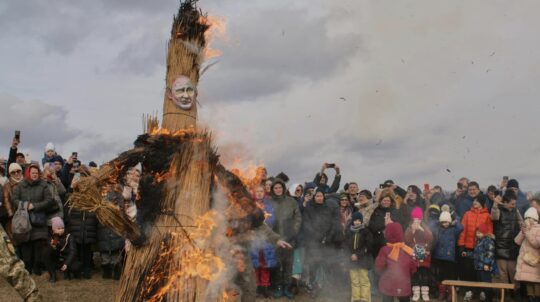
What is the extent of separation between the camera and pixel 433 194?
11.9 metres

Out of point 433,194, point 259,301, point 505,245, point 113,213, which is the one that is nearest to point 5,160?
point 259,301

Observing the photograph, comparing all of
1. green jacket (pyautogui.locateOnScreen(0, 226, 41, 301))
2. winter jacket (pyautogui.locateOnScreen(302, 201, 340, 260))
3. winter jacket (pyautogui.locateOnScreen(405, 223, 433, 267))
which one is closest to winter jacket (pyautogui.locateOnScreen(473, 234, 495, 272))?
winter jacket (pyautogui.locateOnScreen(405, 223, 433, 267))

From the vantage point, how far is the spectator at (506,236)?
10.5m

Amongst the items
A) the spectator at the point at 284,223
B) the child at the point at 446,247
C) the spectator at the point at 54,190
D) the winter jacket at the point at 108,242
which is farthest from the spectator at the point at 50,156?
the child at the point at 446,247

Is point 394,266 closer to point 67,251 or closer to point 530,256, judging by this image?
point 530,256

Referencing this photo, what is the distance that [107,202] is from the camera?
5.50 meters

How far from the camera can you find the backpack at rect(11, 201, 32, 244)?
9.91 m

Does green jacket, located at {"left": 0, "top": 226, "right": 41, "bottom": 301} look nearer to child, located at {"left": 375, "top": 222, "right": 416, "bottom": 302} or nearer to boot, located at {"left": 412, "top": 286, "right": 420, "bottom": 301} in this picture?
child, located at {"left": 375, "top": 222, "right": 416, "bottom": 302}

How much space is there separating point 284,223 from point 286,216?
13cm

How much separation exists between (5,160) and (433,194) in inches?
347

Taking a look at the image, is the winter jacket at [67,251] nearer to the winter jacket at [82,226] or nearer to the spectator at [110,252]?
the winter jacket at [82,226]

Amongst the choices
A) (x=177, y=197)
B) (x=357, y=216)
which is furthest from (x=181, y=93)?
(x=357, y=216)

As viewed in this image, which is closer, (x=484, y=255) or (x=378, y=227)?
(x=378, y=227)

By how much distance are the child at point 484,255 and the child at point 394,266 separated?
6.32ft
